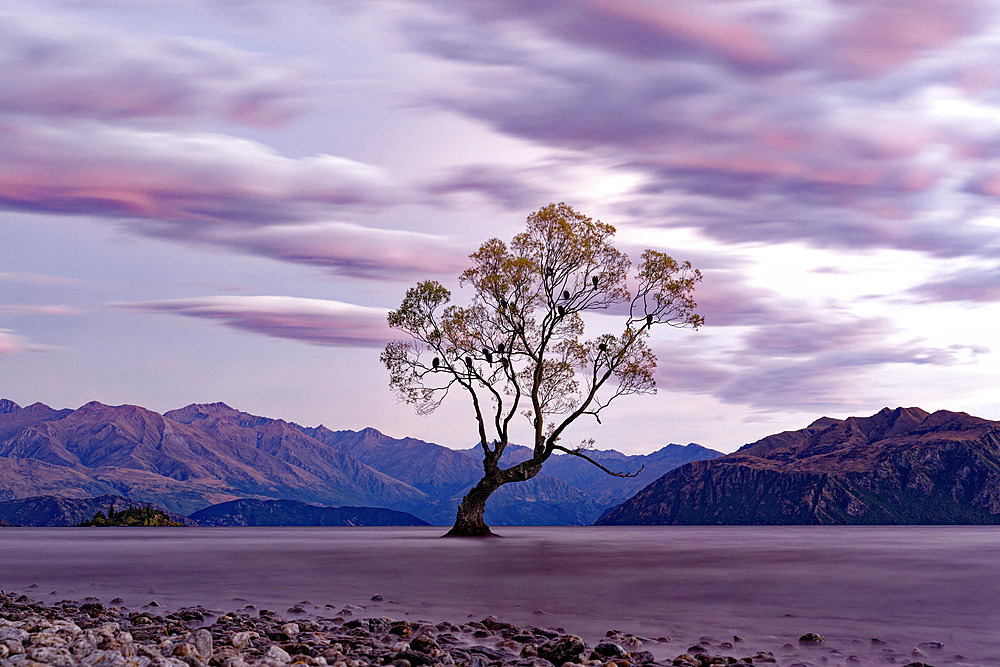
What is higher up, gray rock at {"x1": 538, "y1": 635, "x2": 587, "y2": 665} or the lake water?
gray rock at {"x1": 538, "y1": 635, "x2": 587, "y2": 665}

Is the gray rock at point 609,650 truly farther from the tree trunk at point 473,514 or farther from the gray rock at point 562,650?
the tree trunk at point 473,514

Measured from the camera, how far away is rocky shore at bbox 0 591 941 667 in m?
13.5

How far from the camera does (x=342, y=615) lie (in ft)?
69.1

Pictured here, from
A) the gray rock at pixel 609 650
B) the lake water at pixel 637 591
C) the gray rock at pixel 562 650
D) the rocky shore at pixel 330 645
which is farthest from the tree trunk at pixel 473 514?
the gray rock at pixel 562 650

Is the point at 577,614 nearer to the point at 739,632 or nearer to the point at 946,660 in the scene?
the point at 739,632

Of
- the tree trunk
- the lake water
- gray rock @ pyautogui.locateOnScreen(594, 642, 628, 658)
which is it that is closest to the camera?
gray rock @ pyautogui.locateOnScreen(594, 642, 628, 658)

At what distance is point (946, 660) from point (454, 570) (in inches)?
868

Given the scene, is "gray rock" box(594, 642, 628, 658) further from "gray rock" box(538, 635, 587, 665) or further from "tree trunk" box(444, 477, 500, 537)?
"tree trunk" box(444, 477, 500, 537)

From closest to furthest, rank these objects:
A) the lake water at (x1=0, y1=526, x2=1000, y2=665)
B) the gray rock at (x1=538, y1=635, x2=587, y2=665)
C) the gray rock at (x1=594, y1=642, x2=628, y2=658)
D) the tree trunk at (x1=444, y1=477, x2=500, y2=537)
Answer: the gray rock at (x1=538, y1=635, x2=587, y2=665) < the gray rock at (x1=594, y1=642, x2=628, y2=658) < the lake water at (x1=0, y1=526, x2=1000, y2=665) < the tree trunk at (x1=444, y1=477, x2=500, y2=537)

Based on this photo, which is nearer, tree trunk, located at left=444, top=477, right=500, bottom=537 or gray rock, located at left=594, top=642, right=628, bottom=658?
gray rock, located at left=594, top=642, right=628, bottom=658

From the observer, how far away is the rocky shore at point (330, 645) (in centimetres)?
1348

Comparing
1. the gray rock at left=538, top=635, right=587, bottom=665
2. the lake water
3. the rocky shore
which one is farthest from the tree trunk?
the gray rock at left=538, top=635, right=587, bottom=665

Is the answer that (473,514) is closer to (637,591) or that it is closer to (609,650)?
(637,591)

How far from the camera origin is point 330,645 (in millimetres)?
15586
